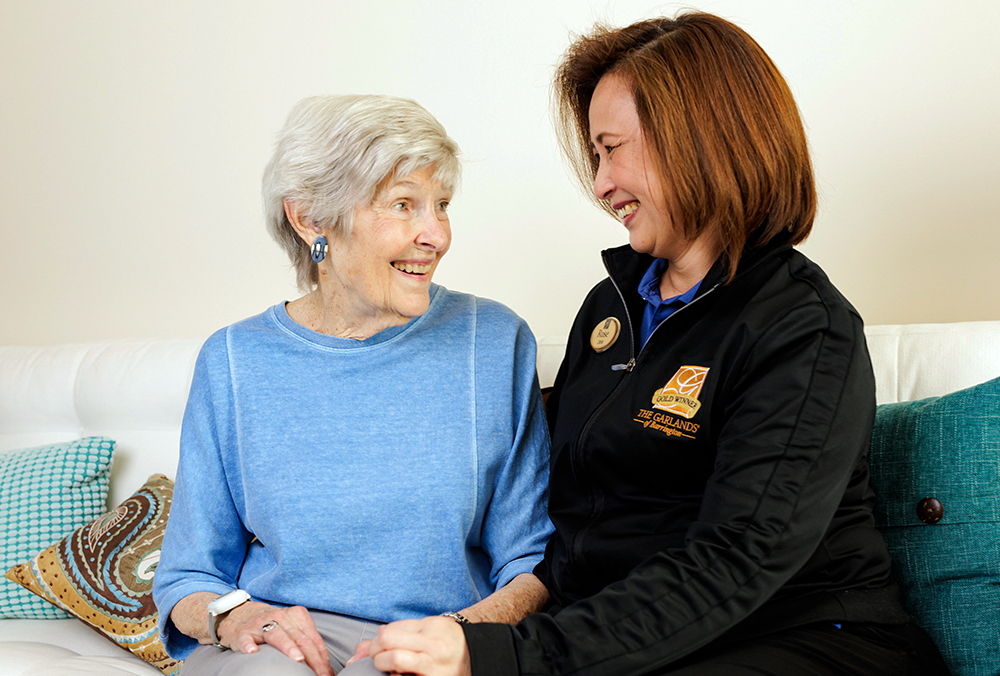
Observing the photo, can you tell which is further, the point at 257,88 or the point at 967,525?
the point at 257,88

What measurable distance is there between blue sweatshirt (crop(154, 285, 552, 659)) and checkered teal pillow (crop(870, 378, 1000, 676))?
1.87ft

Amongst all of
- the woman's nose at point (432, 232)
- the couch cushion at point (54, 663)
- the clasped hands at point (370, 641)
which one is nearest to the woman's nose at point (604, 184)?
the woman's nose at point (432, 232)

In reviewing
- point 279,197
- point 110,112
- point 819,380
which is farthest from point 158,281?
point 819,380

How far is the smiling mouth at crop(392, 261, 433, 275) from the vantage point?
4.64 ft

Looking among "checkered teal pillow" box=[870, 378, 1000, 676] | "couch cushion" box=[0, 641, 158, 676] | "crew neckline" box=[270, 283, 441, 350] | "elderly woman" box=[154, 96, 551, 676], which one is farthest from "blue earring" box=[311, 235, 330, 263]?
"checkered teal pillow" box=[870, 378, 1000, 676]

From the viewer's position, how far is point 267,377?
144 cm

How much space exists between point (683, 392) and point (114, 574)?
1396 millimetres

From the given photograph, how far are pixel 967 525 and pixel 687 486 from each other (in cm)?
43

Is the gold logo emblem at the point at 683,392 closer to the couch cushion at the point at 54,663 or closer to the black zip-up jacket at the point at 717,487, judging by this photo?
the black zip-up jacket at the point at 717,487

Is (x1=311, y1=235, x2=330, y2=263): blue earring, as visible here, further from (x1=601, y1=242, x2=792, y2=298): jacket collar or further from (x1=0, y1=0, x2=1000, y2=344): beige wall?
(x1=0, y1=0, x2=1000, y2=344): beige wall

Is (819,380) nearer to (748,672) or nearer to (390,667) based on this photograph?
(748,672)

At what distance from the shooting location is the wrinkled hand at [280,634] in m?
1.18

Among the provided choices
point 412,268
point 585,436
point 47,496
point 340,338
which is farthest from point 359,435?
point 47,496

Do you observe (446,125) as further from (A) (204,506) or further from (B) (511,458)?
(A) (204,506)
